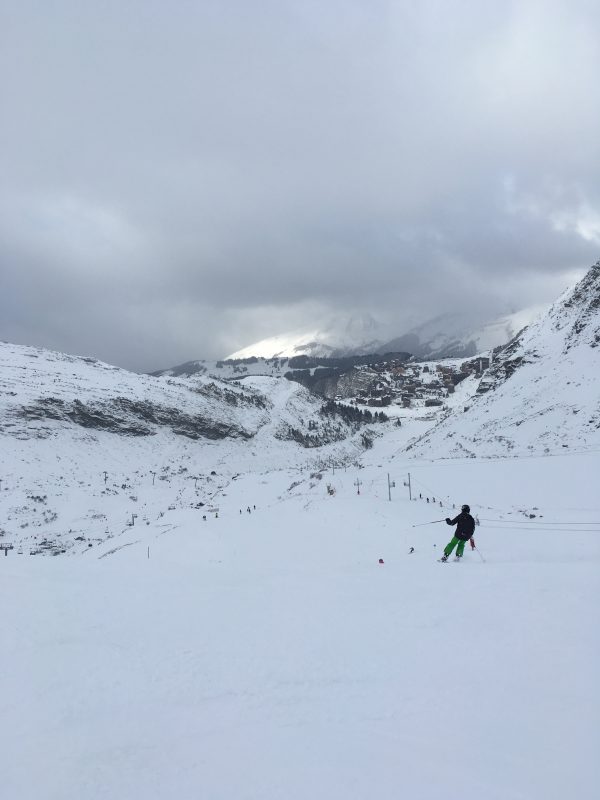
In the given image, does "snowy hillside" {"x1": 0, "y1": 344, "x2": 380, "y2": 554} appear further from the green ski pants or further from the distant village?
the distant village

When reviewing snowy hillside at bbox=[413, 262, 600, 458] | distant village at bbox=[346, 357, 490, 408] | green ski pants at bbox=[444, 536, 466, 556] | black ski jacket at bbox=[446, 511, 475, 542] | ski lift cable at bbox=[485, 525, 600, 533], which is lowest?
ski lift cable at bbox=[485, 525, 600, 533]

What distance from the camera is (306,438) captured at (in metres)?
89.2

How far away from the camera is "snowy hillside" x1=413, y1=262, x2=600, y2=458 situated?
137ft

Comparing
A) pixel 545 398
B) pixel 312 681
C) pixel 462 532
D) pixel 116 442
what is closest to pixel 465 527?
pixel 462 532

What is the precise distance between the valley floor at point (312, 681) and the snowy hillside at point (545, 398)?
106 feet

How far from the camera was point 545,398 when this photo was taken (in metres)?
48.4

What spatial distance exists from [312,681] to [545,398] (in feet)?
164

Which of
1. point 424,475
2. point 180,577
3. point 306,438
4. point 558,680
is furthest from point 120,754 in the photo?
point 306,438

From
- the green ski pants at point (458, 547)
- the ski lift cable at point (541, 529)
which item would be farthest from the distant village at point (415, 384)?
the green ski pants at point (458, 547)

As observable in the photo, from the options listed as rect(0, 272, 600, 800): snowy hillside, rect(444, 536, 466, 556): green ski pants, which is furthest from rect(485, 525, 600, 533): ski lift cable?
rect(444, 536, 466, 556): green ski pants

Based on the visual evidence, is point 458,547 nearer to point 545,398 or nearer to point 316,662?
point 316,662

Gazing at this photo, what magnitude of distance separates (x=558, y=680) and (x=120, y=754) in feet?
16.8

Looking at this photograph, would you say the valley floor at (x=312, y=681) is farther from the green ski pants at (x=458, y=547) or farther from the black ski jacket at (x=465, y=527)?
the black ski jacket at (x=465, y=527)

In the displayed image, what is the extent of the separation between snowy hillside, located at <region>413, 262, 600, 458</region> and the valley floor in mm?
32302
